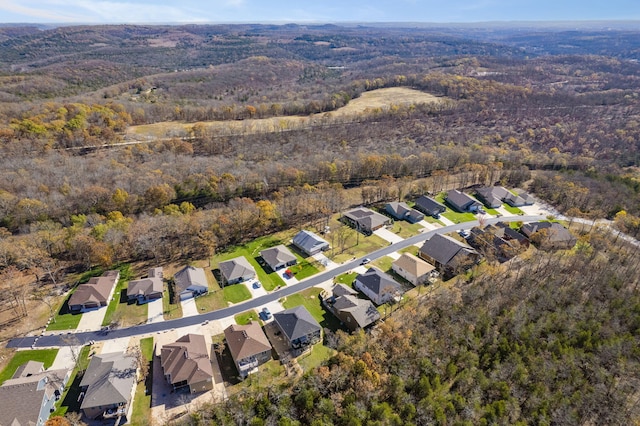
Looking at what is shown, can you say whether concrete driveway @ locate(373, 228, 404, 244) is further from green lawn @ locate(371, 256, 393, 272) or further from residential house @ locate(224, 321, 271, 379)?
residential house @ locate(224, 321, 271, 379)

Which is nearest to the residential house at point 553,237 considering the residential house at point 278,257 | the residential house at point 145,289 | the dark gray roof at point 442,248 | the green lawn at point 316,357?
the dark gray roof at point 442,248

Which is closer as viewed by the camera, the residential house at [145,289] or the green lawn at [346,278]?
the residential house at [145,289]

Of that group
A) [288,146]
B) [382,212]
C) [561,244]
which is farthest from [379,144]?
[561,244]

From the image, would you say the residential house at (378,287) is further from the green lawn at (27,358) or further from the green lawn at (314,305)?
the green lawn at (27,358)

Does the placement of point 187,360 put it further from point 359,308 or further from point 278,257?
point 278,257

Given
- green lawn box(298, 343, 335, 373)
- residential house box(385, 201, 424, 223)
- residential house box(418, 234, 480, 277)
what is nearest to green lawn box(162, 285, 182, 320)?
green lawn box(298, 343, 335, 373)

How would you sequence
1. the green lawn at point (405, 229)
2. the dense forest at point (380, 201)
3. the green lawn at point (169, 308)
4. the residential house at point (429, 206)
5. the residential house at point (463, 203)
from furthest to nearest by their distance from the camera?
1. the residential house at point (463, 203)
2. the residential house at point (429, 206)
3. the green lawn at point (405, 229)
4. the green lawn at point (169, 308)
5. the dense forest at point (380, 201)
